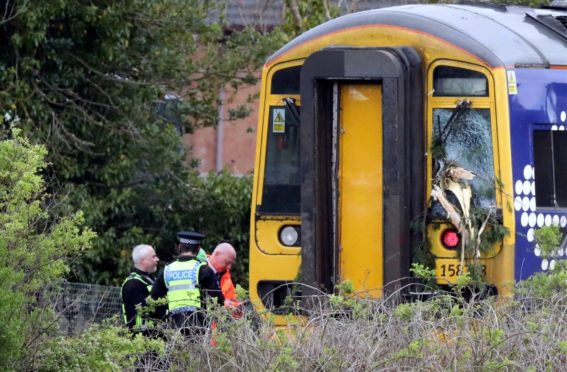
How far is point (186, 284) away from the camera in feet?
30.1

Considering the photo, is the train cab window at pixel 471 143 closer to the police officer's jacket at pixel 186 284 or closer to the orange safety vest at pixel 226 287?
A: the police officer's jacket at pixel 186 284

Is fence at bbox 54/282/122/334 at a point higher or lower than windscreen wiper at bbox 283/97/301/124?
lower

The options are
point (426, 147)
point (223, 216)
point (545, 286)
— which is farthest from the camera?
point (223, 216)

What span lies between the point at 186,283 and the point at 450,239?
6.26 ft

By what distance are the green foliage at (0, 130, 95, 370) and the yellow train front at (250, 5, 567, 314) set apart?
2.62 m

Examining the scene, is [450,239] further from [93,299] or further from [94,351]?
[93,299]

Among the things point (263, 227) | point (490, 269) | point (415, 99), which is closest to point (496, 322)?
point (490, 269)

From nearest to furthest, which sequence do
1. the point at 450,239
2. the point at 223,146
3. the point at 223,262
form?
the point at 450,239, the point at 223,262, the point at 223,146

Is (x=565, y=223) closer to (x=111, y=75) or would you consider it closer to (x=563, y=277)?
(x=563, y=277)

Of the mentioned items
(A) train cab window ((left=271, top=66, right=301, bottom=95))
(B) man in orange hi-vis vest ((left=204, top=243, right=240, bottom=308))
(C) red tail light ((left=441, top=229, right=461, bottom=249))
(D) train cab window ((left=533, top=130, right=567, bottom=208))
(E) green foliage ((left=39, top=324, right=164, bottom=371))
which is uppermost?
(A) train cab window ((left=271, top=66, right=301, bottom=95))

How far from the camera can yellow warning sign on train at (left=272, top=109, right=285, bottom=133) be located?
989 cm

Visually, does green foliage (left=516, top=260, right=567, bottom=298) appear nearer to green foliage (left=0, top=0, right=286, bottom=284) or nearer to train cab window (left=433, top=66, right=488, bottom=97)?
train cab window (left=433, top=66, right=488, bottom=97)

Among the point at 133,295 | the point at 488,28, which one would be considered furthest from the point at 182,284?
the point at 488,28

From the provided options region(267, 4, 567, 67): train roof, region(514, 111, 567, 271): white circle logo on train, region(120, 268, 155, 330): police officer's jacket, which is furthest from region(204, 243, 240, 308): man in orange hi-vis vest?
region(514, 111, 567, 271): white circle logo on train
